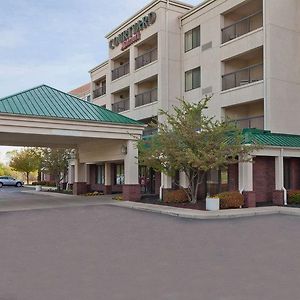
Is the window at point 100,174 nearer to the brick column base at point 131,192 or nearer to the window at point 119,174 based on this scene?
the window at point 119,174

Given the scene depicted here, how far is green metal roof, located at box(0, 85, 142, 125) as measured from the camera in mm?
20072

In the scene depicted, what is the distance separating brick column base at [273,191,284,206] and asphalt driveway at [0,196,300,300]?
21.0 ft

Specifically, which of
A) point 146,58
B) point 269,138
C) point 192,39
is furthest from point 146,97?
point 269,138

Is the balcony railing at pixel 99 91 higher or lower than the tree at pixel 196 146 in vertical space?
higher

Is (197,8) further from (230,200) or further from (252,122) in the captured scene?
(230,200)

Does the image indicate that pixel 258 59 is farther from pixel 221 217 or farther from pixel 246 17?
pixel 221 217

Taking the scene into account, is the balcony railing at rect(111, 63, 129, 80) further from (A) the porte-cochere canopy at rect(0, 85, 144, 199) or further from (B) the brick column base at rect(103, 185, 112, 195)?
(A) the porte-cochere canopy at rect(0, 85, 144, 199)

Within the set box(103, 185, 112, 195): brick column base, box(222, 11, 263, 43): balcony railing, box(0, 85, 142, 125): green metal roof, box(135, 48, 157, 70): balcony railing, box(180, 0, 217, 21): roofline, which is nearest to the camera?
box(0, 85, 142, 125): green metal roof

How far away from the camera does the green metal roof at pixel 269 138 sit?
19.6 meters

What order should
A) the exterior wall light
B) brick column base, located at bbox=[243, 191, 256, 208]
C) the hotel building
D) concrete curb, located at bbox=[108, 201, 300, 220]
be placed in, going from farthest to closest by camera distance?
the exterior wall light < the hotel building < brick column base, located at bbox=[243, 191, 256, 208] < concrete curb, located at bbox=[108, 201, 300, 220]

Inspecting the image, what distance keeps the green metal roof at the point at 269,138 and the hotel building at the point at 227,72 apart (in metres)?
0.09

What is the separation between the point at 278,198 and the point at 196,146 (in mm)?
5723

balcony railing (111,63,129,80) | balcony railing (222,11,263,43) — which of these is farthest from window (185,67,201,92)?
balcony railing (111,63,129,80)

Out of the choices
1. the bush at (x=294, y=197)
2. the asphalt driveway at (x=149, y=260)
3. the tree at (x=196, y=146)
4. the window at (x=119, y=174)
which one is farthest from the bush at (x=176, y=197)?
the window at (x=119, y=174)
